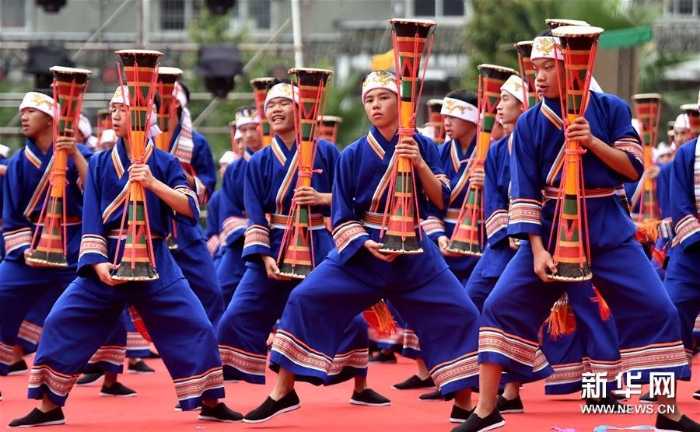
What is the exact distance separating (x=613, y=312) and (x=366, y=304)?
1.22 meters

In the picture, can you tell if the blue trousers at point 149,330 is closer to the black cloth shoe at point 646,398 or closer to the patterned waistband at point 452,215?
the black cloth shoe at point 646,398

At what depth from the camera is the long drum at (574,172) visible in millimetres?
5824

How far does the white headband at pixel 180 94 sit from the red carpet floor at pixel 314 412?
5.81 ft

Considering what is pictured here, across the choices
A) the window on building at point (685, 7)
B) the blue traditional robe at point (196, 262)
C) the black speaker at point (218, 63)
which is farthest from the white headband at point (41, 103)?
the window on building at point (685, 7)

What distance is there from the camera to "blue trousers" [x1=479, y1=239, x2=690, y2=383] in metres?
5.95

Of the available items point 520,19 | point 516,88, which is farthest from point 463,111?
point 520,19

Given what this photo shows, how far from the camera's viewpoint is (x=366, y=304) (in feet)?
22.2

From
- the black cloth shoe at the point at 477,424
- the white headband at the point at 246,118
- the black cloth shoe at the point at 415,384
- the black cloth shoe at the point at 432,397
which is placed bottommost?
the black cloth shoe at the point at 415,384

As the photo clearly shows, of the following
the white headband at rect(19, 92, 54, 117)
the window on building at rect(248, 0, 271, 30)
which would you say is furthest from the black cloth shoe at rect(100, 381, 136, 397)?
the window on building at rect(248, 0, 271, 30)

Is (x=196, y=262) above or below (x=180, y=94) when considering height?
below

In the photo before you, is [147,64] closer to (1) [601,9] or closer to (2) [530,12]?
(1) [601,9]

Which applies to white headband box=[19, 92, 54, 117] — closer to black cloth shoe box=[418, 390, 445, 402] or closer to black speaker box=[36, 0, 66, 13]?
black cloth shoe box=[418, 390, 445, 402]

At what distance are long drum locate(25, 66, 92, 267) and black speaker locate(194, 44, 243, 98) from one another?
23.1ft

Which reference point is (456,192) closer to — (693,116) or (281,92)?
(281,92)
